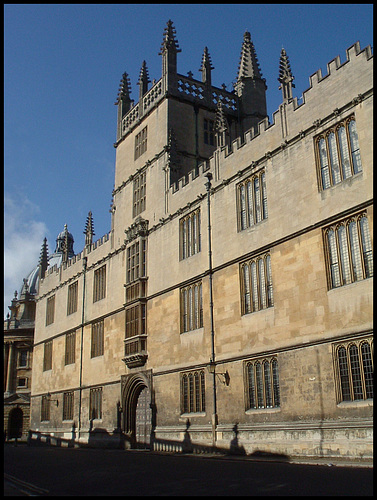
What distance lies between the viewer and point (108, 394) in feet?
109

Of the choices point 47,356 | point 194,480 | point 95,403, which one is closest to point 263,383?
point 194,480

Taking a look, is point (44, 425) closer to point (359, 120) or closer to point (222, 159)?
point (222, 159)

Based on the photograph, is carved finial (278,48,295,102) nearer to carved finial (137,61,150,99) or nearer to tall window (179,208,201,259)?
tall window (179,208,201,259)

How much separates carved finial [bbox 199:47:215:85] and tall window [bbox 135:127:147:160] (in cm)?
568

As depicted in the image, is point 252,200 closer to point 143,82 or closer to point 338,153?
point 338,153

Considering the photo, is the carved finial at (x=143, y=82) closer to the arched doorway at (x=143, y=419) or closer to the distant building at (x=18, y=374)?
the arched doorway at (x=143, y=419)

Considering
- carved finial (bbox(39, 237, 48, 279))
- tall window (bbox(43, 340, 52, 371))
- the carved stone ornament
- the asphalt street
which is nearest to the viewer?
the asphalt street

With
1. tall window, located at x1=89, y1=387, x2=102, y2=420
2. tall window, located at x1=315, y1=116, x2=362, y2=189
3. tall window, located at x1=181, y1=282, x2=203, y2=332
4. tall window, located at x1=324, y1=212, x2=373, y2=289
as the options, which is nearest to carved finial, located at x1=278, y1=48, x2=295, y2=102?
tall window, located at x1=315, y1=116, x2=362, y2=189

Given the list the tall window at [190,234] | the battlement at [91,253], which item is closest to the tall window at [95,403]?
the battlement at [91,253]

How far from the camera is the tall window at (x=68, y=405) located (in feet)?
125

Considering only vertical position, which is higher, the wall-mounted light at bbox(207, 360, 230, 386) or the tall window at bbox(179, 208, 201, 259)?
the tall window at bbox(179, 208, 201, 259)

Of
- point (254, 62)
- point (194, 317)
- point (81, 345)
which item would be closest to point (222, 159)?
point (194, 317)

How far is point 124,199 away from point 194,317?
12.3 m

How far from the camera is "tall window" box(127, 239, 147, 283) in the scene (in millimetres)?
31562
